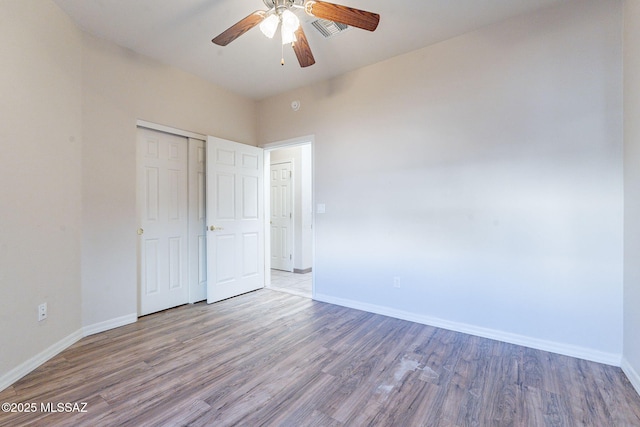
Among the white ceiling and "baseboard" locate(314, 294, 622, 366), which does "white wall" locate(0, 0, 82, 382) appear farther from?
"baseboard" locate(314, 294, 622, 366)

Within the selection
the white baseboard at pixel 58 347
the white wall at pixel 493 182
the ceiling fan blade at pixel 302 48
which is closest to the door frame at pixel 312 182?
the white wall at pixel 493 182

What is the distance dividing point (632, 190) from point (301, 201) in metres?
4.09

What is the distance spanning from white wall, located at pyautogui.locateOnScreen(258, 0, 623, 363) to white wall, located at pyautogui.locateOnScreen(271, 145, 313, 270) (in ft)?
5.48

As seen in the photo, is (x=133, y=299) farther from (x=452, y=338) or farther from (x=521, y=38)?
(x=521, y=38)

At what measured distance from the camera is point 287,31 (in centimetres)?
193

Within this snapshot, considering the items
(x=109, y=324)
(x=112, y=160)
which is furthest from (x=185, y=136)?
(x=109, y=324)

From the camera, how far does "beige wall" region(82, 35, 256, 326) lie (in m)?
2.57

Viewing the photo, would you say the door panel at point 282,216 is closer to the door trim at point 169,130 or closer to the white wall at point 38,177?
the door trim at point 169,130

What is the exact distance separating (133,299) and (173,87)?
2.37m

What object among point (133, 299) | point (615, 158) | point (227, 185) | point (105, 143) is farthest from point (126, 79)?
point (615, 158)

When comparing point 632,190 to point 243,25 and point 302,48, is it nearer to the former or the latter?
point 302,48

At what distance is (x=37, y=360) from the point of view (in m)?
2.04

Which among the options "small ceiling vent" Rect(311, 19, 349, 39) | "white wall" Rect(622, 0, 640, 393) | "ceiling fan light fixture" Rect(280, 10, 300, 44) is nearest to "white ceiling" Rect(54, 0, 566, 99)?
"small ceiling vent" Rect(311, 19, 349, 39)

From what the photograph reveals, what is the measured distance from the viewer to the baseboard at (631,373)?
178cm
